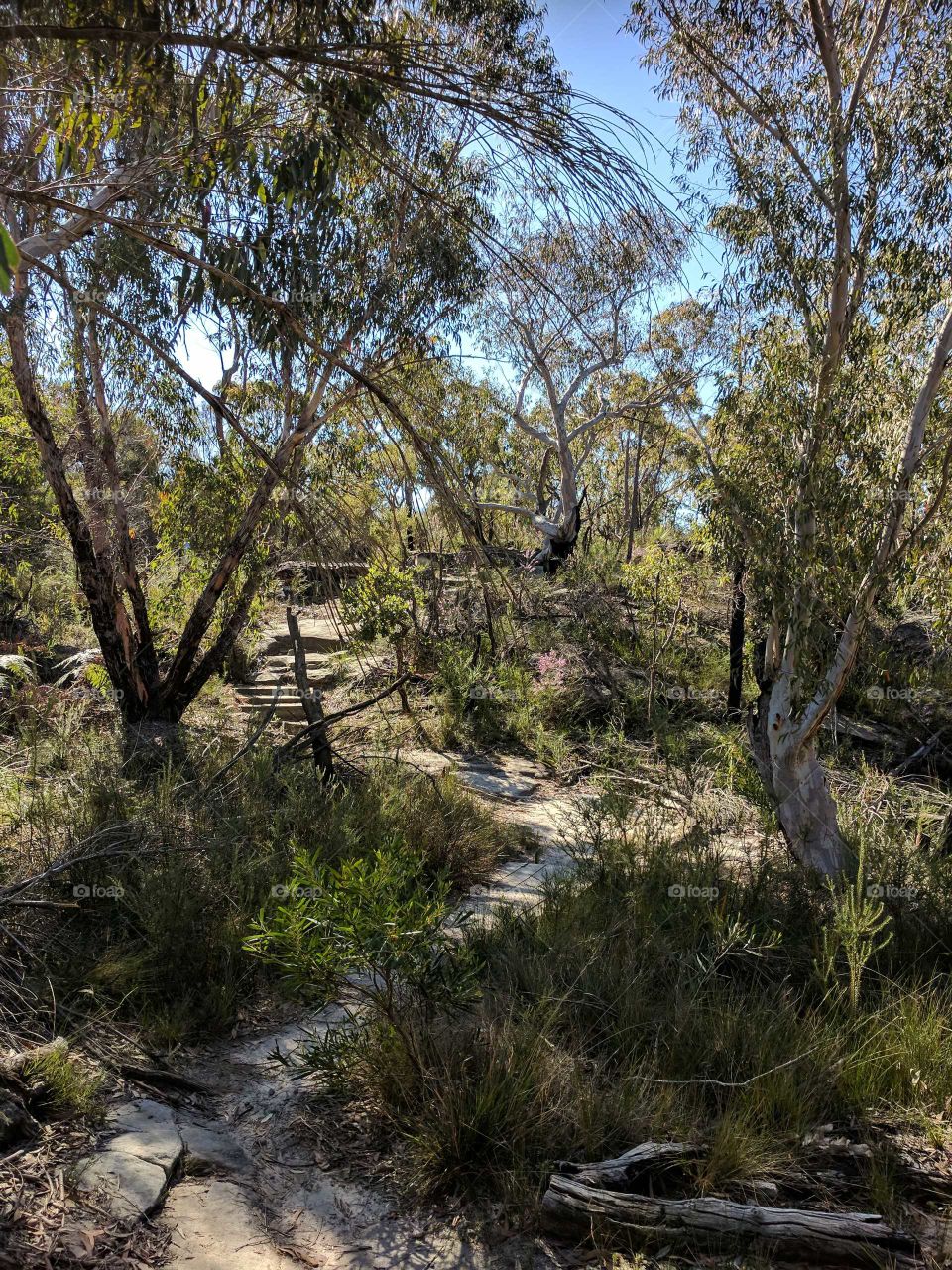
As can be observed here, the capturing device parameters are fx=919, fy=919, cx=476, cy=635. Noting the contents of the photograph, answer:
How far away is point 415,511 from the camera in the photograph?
14.5 ft

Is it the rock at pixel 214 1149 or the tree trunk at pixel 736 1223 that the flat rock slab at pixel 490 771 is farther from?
the tree trunk at pixel 736 1223

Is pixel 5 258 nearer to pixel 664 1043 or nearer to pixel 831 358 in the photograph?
pixel 664 1043

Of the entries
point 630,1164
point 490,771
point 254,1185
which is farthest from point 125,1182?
point 490,771

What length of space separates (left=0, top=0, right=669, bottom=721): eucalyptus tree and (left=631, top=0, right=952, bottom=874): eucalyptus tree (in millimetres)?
2343

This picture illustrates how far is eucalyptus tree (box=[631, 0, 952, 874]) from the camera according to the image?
6.75m

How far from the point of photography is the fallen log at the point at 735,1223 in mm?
A: 2883

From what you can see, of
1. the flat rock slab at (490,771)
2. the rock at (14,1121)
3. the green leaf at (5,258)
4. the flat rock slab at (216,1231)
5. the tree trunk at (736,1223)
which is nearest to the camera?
the green leaf at (5,258)

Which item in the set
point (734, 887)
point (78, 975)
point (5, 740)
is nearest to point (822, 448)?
point (734, 887)

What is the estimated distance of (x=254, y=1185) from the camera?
3221 millimetres

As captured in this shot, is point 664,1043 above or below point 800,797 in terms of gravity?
below

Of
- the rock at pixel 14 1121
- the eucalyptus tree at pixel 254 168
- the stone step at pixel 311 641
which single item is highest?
the eucalyptus tree at pixel 254 168

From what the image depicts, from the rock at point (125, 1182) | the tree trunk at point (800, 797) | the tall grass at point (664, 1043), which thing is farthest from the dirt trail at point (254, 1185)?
the tree trunk at point (800, 797)

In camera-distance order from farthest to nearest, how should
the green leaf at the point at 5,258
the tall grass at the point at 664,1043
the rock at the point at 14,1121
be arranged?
the tall grass at the point at 664,1043, the rock at the point at 14,1121, the green leaf at the point at 5,258

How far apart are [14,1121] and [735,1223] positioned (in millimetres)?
2381
